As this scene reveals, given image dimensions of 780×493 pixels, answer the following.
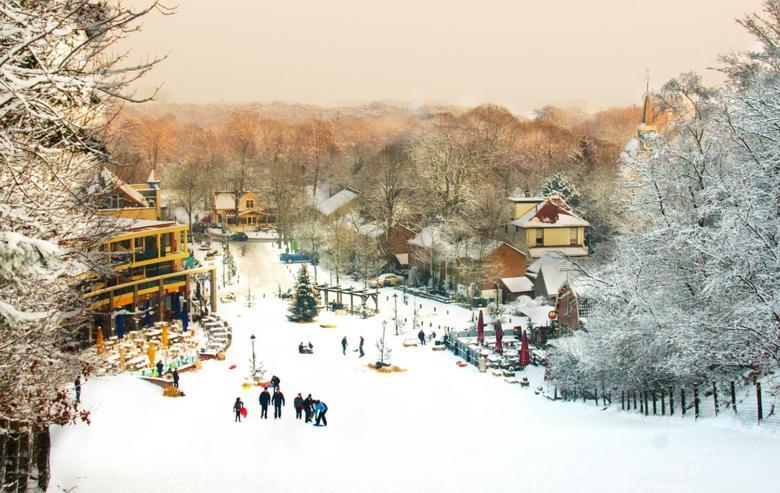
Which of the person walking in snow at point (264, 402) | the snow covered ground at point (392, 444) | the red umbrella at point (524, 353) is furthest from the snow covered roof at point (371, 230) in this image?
the person walking in snow at point (264, 402)

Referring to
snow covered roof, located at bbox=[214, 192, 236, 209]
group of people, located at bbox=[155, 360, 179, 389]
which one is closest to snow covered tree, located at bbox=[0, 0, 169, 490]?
group of people, located at bbox=[155, 360, 179, 389]

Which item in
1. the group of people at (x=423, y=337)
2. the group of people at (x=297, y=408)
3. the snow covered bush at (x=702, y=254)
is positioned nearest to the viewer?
the snow covered bush at (x=702, y=254)

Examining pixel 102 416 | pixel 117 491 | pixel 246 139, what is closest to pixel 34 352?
pixel 117 491

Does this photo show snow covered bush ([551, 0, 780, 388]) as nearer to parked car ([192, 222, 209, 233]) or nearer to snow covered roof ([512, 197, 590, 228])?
snow covered roof ([512, 197, 590, 228])

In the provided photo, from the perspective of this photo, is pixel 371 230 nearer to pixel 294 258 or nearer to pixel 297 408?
pixel 294 258

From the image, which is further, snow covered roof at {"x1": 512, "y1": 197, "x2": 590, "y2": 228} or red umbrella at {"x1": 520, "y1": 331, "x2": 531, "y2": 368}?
snow covered roof at {"x1": 512, "y1": 197, "x2": 590, "y2": 228}

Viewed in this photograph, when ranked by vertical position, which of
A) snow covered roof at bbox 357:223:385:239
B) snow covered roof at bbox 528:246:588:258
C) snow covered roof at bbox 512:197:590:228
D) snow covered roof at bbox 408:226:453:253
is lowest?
snow covered roof at bbox 528:246:588:258

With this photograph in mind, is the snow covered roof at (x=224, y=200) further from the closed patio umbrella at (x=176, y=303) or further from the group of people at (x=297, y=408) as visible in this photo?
the group of people at (x=297, y=408)

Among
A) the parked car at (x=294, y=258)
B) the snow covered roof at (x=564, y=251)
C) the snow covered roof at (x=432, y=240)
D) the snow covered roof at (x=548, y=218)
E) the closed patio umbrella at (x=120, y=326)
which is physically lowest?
the closed patio umbrella at (x=120, y=326)
